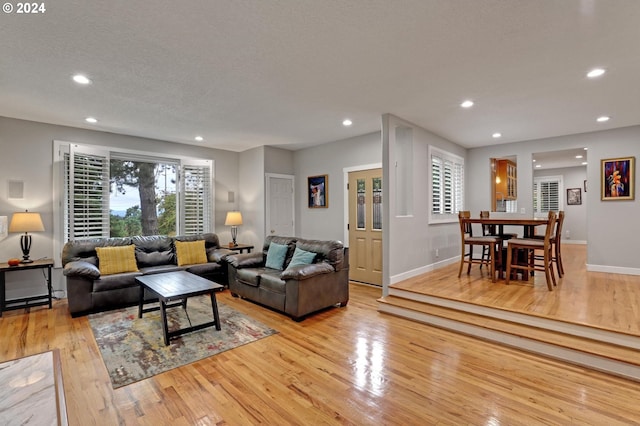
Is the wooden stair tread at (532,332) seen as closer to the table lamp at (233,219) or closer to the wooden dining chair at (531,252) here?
the wooden dining chair at (531,252)

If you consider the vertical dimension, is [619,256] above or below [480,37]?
below

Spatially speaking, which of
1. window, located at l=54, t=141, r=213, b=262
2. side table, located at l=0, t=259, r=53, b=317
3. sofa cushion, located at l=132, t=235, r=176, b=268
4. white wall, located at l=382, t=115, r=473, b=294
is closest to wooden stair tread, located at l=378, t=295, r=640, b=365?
white wall, located at l=382, t=115, r=473, b=294

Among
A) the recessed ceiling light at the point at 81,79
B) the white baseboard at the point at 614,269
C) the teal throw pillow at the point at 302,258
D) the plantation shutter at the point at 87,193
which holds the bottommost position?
the white baseboard at the point at 614,269

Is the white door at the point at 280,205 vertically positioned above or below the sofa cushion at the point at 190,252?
above

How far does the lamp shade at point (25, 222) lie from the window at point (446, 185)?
235 inches

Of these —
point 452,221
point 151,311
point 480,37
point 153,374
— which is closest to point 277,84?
point 480,37

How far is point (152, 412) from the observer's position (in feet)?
6.74

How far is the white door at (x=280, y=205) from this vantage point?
20.5 feet

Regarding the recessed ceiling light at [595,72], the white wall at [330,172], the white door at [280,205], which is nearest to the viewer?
the recessed ceiling light at [595,72]

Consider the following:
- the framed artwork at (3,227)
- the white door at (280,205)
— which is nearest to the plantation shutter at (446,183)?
the white door at (280,205)

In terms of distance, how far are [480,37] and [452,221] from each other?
163 inches

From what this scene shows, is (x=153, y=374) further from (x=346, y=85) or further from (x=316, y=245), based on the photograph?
(x=346, y=85)

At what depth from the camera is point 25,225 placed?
405 centimetres

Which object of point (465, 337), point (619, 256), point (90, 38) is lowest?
point (465, 337)
